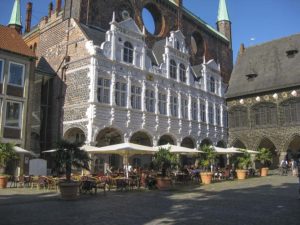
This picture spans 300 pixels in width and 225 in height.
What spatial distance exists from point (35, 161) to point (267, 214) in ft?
55.4

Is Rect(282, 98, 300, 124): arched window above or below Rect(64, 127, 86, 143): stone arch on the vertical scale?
above

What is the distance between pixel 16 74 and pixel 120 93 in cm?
726

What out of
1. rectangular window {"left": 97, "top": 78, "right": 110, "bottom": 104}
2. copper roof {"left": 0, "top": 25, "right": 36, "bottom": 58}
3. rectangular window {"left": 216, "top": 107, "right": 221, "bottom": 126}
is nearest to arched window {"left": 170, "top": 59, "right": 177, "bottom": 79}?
rectangular window {"left": 97, "top": 78, "right": 110, "bottom": 104}

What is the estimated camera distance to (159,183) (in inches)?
723

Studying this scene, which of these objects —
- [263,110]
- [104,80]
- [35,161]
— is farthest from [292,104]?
[35,161]

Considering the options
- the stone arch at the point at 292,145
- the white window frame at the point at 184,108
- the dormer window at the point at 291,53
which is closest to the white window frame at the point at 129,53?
the white window frame at the point at 184,108

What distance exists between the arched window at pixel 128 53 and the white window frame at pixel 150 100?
2.92 m

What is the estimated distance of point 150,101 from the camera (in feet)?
92.4

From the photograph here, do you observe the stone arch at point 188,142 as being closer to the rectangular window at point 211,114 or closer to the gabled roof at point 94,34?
the rectangular window at point 211,114

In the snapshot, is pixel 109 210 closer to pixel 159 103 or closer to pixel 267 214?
pixel 267 214

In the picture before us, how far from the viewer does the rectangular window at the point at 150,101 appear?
91.3 feet

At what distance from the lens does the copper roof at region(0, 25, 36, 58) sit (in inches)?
916

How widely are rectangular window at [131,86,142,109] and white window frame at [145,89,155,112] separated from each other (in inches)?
37.1

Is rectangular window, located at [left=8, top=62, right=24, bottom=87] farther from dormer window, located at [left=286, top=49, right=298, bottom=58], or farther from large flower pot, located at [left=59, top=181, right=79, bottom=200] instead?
dormer window, located at [left=286, top=49, right=298, bottom=58]
